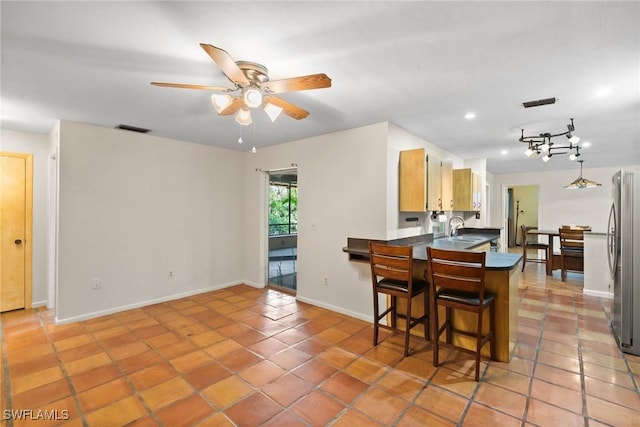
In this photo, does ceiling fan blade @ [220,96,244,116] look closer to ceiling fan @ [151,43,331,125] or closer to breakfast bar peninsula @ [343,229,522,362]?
ceiling fan @ [151,43,331,125]

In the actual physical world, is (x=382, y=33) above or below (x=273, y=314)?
above

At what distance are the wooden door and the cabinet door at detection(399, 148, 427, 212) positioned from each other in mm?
5129

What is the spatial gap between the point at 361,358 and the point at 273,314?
4.86ft

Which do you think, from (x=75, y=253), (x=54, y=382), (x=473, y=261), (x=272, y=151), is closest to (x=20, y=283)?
(x=75, y=253)

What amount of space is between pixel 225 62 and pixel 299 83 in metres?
0.45

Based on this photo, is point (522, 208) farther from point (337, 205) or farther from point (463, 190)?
point (337, 205)

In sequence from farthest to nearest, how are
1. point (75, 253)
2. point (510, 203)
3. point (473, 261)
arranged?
1. point (510, 203)
2. point (75, 253)
3. point (473, 261)

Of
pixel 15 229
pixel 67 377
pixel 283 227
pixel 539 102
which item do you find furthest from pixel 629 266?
pixel 15 229

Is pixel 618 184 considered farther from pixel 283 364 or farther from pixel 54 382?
pixel 54 382

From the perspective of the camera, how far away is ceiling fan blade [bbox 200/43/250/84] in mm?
1425

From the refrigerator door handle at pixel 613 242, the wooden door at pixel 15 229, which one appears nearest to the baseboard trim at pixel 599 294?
the refrigerator door handle at pixel 613 242

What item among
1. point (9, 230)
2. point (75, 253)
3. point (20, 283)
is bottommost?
point (20, 283)

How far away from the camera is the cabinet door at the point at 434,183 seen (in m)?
3.66

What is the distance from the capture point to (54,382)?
2262 mm
